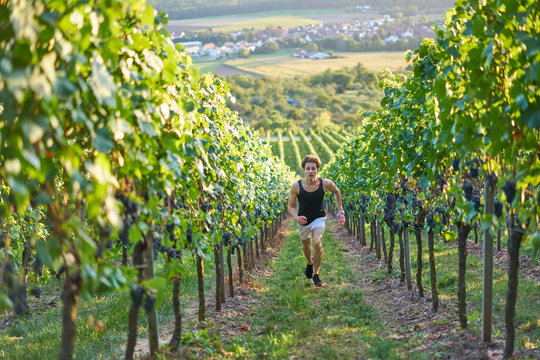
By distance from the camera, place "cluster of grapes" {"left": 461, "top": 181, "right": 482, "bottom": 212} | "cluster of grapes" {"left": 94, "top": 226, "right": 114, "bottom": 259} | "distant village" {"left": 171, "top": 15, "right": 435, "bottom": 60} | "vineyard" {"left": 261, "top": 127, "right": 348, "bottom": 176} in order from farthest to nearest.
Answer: "distant village" {"left": 171, "top": 15, "right": 435, "bottom": 60} → "vineyard" {"left": 261, "top": 127, "right": 348, "bottom": 176} → "cluster of grapes" {"left": 461, "top": 181, "right": 482, "bottom": 212} → "cluster of grapes" {"left": 94, "top": 226, "right": 114, "bottom": 259}

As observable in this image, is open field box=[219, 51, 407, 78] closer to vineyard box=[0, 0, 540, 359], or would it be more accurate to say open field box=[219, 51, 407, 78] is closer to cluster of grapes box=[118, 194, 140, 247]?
vineyard box=[0, 0, 540, 359]

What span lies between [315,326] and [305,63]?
120317 mm

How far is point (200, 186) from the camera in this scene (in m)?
4.94

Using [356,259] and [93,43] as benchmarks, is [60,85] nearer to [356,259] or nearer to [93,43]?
[93,43]

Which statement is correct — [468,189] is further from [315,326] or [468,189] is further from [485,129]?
[315,326]

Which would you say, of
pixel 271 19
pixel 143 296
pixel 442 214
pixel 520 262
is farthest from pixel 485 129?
pixel 271 19

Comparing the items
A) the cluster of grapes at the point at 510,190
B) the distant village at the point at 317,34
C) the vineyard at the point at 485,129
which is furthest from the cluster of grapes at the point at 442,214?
the distant village at the point at 317,34

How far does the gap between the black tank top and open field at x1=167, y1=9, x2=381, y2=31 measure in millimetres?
126903

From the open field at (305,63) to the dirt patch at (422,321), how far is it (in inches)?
4041

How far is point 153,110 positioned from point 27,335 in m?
5.02

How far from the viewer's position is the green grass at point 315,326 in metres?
4.63

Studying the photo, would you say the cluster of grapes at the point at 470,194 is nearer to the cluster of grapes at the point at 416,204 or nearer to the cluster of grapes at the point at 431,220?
the cluster of grapes at the point at 431,220

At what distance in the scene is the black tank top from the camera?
725cm

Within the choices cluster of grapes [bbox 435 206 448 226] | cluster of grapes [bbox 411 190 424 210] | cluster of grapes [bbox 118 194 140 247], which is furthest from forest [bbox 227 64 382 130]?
cluster of grapes [bbox 118 194 140 247]
